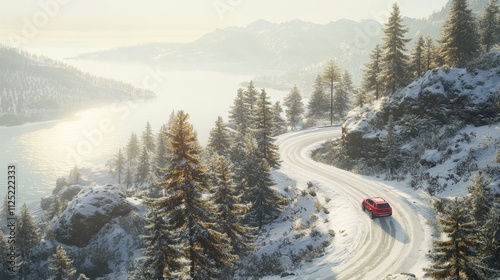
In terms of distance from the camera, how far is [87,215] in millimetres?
41969

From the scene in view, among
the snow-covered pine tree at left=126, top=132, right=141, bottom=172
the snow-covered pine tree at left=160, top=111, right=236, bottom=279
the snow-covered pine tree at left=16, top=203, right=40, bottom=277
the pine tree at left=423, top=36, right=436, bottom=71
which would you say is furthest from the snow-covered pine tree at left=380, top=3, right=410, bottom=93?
the snow-covered pine tree at left=126, top=132, right=141, bottom=172

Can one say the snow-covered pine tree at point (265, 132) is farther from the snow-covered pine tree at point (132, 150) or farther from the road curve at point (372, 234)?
the snow-covered pine tree at point (132, 150)

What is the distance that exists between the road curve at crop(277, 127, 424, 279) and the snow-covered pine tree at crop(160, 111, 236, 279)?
7235mm

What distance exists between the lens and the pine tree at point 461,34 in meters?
44.6

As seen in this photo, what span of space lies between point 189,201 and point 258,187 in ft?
51.3

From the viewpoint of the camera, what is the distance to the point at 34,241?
43031 mm

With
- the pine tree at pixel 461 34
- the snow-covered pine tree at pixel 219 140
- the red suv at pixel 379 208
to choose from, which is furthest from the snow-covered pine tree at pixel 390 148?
the snow-covered pine tree at pixel 219 140

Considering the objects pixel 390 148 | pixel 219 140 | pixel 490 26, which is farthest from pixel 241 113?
pixel 490 26

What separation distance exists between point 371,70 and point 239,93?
27.2 meters

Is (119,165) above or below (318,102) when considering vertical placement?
below

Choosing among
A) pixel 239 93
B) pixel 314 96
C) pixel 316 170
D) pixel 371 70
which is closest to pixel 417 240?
pixel 316 170

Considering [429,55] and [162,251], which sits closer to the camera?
[162,251]

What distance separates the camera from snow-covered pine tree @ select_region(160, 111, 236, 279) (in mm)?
19281

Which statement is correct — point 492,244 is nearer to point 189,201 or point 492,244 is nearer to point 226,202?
point 189,201
